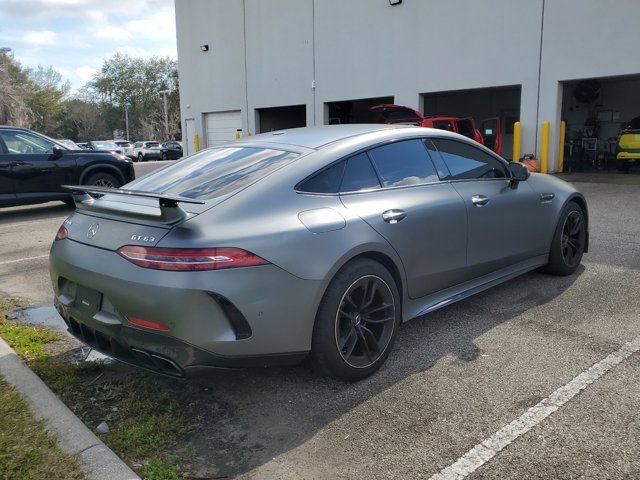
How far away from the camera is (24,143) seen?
10008 mm

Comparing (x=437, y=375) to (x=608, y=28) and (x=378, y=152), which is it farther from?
(x=608, y=28)

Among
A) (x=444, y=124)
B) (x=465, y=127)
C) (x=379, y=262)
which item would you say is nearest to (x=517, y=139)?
(x=465, y=127)

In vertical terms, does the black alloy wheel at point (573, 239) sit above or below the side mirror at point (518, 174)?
below

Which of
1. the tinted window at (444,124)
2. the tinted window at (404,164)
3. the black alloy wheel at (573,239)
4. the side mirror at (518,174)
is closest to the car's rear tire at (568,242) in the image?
the black alloy wheel at (573,239)

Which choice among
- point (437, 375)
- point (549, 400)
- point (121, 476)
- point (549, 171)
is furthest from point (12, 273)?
point (549, 171)

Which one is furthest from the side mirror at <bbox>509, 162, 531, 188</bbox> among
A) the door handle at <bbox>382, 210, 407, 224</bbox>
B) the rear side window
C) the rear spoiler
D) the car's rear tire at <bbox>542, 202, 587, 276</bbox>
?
the rear side window

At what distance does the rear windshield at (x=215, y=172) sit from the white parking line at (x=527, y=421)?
1849mm

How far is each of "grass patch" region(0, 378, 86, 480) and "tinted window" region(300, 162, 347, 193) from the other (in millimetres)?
1844

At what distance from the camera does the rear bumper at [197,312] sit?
2.78m

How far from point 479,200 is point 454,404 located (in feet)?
5.72

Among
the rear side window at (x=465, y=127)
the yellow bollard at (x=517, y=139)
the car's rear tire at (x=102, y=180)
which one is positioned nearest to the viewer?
the car's rear tire at (x=102, y=180)

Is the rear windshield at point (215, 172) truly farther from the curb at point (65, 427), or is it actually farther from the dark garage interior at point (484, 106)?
the dark garage interior at point (484, 106)

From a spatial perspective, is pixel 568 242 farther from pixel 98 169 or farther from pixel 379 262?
pixel 98 169

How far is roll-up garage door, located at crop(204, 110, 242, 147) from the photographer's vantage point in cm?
2658
